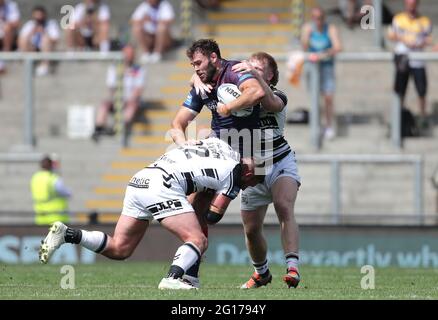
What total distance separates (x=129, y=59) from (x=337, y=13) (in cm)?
A: 428

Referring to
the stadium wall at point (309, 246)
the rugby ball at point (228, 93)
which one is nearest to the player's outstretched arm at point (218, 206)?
the rugby ball at point (228, 93)

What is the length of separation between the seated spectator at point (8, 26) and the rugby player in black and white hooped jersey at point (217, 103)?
41.4 feet

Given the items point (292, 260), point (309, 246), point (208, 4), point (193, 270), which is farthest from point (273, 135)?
point (208, 4)

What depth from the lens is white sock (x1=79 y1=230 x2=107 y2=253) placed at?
465 inches

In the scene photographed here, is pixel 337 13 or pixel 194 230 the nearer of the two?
pixel 194 230

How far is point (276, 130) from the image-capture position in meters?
13.0

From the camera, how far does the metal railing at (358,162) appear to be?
20.2m

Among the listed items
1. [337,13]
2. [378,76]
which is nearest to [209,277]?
[378,76]

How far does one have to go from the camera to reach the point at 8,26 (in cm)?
2484

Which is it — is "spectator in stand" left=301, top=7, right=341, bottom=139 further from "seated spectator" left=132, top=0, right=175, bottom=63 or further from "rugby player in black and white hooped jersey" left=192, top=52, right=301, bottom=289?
"rugby player in black and white hooped jersey" left=192, top=52, right=301, bottom=289

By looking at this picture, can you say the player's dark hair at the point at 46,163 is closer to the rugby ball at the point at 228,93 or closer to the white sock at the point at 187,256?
the rugby ball at the point at 228,93

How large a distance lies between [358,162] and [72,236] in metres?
9.41

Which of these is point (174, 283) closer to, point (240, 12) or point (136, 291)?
point (136, 291)

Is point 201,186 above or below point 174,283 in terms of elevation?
above
